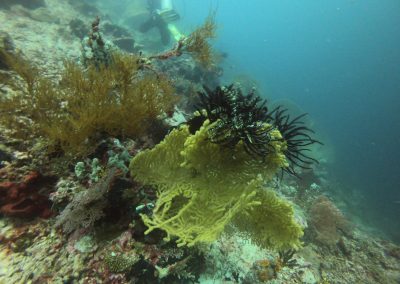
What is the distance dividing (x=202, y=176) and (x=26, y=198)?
2265 millimetres

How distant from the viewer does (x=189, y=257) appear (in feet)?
11.4

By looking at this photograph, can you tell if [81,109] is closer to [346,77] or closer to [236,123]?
[236,123]

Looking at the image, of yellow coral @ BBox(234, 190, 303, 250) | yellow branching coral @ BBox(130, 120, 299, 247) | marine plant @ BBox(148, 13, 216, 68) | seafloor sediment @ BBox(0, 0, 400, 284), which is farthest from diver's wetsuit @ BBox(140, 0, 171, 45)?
yellow coral @ BBox(234, 190, 303, 250)

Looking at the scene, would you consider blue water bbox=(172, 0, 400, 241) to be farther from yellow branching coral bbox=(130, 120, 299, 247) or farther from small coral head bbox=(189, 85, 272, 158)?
small coral head bbox=(189, 85, 272, 158)

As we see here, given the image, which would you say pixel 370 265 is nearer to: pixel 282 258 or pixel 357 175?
pixel 282 258

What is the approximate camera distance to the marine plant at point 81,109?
12.1 feet

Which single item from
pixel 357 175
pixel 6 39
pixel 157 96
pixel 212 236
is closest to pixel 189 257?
pixel 212 236

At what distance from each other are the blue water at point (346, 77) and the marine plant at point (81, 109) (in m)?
21.7

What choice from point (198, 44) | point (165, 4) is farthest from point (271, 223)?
point (165, 4)

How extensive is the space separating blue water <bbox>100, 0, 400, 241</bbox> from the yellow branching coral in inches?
831

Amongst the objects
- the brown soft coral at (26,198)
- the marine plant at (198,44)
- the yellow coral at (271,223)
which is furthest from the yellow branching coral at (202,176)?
the marine plant at (198,44)

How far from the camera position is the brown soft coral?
3301 mm

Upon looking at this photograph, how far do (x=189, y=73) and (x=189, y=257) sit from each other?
12.6 metres

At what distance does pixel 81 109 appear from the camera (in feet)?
12.3
